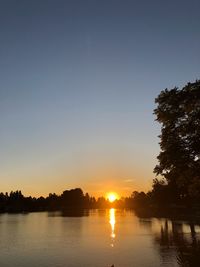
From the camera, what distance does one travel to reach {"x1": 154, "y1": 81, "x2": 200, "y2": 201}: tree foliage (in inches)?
1319

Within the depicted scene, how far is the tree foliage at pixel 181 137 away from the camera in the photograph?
33.5m

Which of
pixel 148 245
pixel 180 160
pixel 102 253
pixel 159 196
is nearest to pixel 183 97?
pixel 180 160

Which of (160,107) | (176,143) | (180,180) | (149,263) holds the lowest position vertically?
(149,263)

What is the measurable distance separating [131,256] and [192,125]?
57.8 feet

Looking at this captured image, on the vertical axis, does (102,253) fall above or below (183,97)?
below

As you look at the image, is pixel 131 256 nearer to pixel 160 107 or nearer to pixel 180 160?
pixel 180 160

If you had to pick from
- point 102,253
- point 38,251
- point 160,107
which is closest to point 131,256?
point 102,253

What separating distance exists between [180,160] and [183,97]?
246 inches

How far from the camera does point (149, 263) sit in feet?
122

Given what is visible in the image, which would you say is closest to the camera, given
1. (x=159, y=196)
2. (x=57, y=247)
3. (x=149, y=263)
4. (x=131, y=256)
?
(x=149, y=263)

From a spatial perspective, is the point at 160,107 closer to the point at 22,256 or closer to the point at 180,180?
the point at 180,180

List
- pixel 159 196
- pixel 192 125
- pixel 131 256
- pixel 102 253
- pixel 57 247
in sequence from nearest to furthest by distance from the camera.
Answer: pixel 192 125 < pixel 131 256 < pixel 102 253 < pixel 57 247 < pixel 159 196

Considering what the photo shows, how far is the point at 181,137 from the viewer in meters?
34.7

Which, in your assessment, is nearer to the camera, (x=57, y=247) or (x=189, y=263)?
(x=189, y=263)
